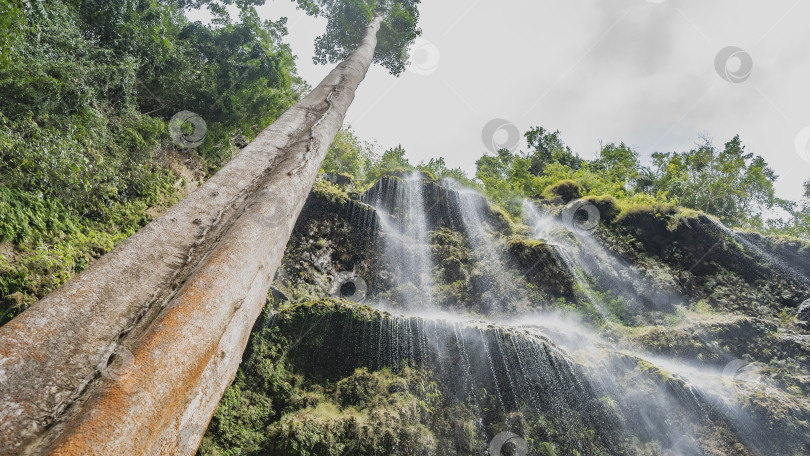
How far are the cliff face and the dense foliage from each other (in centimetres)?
318

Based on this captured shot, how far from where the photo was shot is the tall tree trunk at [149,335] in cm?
113

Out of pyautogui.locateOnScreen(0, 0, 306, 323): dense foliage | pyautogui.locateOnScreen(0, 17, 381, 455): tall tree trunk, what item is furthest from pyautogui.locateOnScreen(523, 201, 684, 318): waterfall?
pyautogui.locateOnScreen(0, 17, 381, 455): tall tree trunk

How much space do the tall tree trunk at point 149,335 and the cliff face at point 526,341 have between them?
4589 millimetres

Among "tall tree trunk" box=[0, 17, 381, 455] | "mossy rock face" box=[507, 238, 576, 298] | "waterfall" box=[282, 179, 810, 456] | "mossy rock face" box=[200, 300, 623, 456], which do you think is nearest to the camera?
"tall tree trunk" box=[0, 17, 381, 455]

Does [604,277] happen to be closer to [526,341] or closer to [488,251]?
[488,251]

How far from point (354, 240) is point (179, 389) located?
11750 mm

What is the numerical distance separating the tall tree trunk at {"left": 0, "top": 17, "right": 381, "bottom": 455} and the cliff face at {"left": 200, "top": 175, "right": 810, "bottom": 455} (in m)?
4.59

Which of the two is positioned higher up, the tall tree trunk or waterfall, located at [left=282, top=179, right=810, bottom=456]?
the tall tree trunk

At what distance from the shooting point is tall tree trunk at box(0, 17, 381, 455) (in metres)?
1.13

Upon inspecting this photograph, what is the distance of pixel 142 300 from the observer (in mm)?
1726

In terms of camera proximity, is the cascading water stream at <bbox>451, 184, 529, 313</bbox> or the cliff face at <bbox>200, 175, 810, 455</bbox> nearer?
the cliff face at <bbox>200, 175, 810, 455</bbox>

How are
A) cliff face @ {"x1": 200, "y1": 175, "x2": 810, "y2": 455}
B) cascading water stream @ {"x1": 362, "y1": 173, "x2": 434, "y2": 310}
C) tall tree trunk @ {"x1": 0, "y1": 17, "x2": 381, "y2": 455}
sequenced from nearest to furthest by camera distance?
tall tree trunk @ {"x1": 0, "y1": 17, "x2": 381, "y2": 455}
cliff face @ {"x1": 200, "y1": 175, "x2": 810, "y2": 455}
cascading water stream @ {"x1": 362, "y1": 173, "x2": 434, "y2": 310}

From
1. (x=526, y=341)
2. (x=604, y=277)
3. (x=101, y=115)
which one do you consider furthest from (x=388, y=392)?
(x=604, y=277)

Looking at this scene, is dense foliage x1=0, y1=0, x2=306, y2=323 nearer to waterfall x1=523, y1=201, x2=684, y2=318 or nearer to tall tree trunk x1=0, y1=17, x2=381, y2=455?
tall tree trunk x1=0, y1=17, x2=381, y2=455
